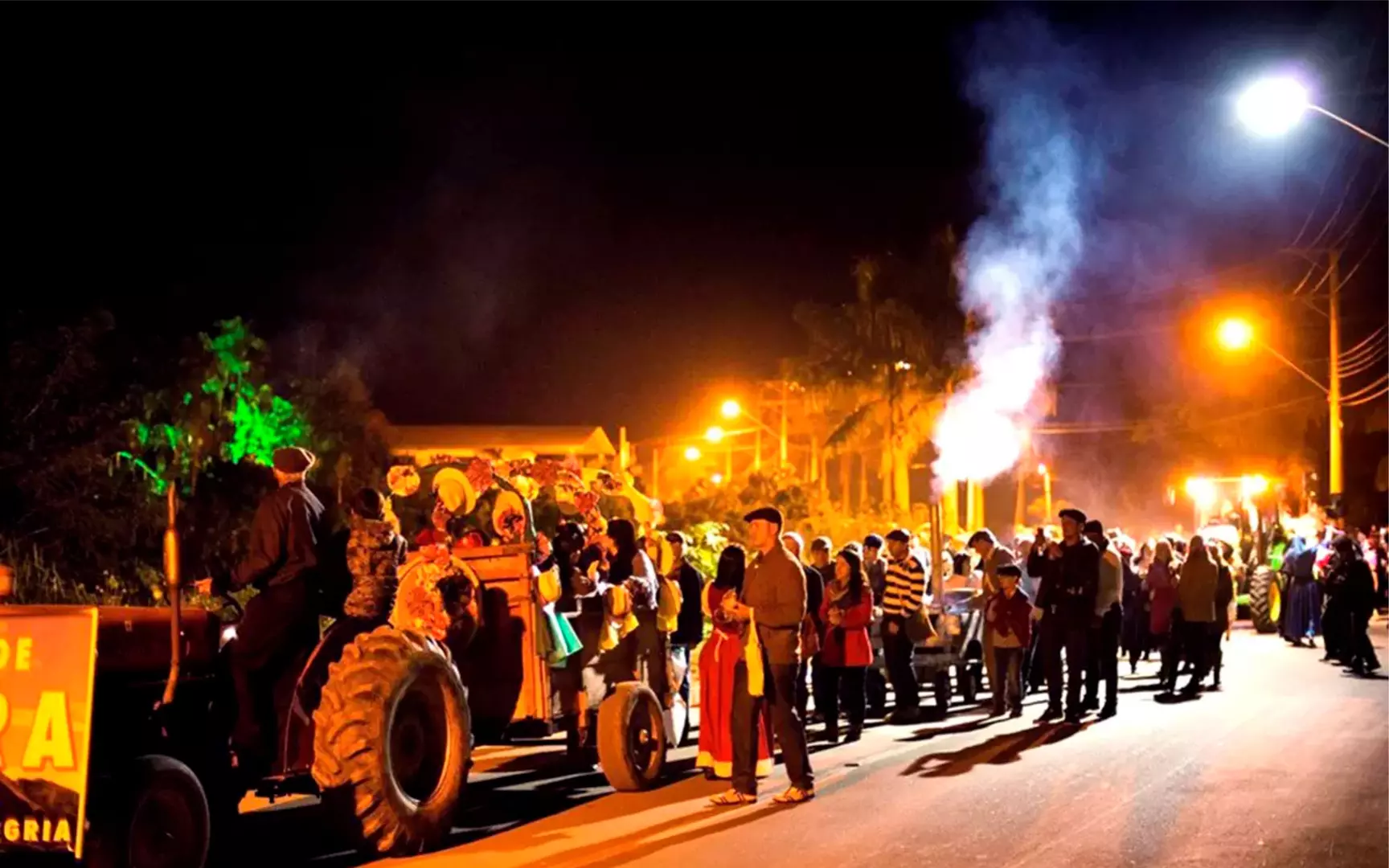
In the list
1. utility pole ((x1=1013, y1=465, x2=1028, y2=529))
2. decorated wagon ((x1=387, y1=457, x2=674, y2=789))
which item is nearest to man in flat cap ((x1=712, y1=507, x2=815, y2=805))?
decorated wagon ((x1=387, y1=457, x2=674, y2=789))

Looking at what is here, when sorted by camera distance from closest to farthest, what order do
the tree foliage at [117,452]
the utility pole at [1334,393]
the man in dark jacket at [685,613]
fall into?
the man in dark jacket at [685,613] < the tree foliage at [117,452] < the utility pole at [1334,393]

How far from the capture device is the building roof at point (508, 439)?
45.1m

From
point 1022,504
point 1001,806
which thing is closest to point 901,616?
point 1001,806

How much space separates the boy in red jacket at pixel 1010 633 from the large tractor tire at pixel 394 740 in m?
8.22

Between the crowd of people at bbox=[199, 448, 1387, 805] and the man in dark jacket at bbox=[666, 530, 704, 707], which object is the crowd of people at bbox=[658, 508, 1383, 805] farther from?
the man in dark jacket at bbox=[666, 530, 704, 707]

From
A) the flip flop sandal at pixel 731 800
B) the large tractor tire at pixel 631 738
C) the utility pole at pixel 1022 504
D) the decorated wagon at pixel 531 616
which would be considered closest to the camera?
the decorated wagon at pixel 531 616

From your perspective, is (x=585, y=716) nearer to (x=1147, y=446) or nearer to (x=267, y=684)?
(x=267, y=684)

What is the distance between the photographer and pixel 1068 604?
15.2 m

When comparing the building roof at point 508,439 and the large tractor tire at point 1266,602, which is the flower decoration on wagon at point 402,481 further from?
the building roof at point 508,439

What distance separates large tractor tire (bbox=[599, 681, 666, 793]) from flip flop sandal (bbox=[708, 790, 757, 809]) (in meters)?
0.78

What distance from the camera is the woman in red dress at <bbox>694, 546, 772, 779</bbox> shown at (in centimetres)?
1089

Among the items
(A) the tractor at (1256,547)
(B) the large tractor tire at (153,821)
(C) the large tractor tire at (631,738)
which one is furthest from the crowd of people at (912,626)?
(B) the large tractor tire at (153,821)

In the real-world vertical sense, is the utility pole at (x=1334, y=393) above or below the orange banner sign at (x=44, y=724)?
above

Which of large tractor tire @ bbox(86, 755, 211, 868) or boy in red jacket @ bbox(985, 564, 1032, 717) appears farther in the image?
boy in red jacket @ bbox(985, 564, 1032, 717)
